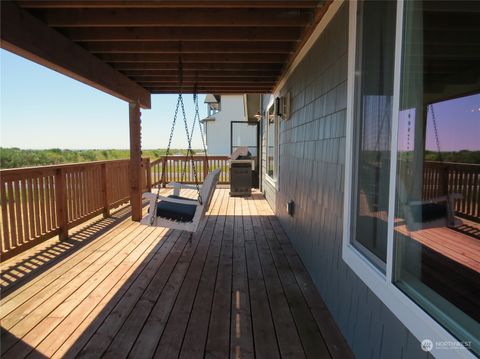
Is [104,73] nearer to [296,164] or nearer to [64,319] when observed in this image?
[296,164]

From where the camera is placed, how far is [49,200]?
3.73 meters

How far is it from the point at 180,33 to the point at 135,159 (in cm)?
264

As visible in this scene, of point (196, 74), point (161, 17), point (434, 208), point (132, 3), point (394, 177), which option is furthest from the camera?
point (196, 74)

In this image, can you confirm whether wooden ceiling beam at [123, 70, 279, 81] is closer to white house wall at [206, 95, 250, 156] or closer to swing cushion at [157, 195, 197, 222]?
swing cushion at [157, 195, 197, 222]

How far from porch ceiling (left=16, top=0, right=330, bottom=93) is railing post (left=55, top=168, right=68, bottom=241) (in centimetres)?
152

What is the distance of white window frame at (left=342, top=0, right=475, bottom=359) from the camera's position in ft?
3.54

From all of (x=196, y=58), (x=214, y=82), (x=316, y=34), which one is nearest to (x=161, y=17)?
(x=196, y=58)

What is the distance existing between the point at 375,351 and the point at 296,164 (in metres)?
2.34

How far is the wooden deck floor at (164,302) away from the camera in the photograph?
190 centimetres

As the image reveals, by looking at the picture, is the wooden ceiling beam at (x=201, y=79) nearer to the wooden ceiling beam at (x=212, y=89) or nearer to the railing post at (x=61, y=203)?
the wooden ceiling beam at (x=212, y=89)

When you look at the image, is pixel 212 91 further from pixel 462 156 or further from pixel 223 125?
pixel 223 125

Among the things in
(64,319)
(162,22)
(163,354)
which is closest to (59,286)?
(64,319)

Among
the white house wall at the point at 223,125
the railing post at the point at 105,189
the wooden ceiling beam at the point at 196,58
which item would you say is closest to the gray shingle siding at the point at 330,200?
the wooden ceiling beam at the point at 196,58

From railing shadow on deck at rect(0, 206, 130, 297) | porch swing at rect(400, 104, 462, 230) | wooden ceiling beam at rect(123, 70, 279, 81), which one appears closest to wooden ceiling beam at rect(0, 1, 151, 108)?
wooden ceiling beam at rect(123, 70, 279, 81)
